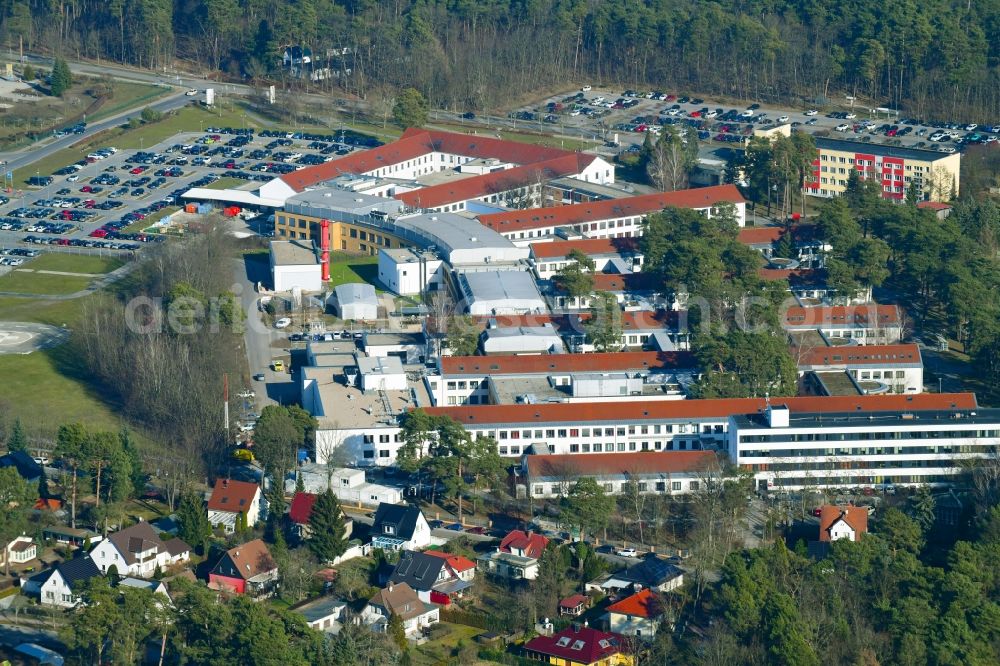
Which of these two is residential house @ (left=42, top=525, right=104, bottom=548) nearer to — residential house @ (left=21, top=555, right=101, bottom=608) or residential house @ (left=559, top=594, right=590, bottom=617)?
residential house @ (left=21, top=555, right=101, bottom=608)

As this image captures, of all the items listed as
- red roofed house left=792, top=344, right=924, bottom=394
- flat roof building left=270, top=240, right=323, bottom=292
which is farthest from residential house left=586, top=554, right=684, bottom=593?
flat roof building left=270, top=240, right=323, bottom=292

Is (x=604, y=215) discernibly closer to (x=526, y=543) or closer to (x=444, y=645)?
(x=526, y=543)

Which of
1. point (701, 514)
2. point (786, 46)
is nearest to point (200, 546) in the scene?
point (701, 514)

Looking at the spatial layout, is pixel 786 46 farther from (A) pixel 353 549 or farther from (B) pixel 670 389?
(A) pixel 353 549

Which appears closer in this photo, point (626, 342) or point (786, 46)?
point (626, 342)

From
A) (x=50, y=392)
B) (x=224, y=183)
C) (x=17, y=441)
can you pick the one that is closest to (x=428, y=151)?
(x=224, y=183)

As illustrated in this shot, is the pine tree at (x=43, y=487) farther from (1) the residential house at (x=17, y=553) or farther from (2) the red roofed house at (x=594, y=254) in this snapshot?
(2) the red roofed house at (x=594, y=254)

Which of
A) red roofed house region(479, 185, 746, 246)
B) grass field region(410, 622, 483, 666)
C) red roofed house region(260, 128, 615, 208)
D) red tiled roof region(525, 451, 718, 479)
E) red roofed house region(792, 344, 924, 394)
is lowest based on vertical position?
grass field region(410, 622, 483, 666)
